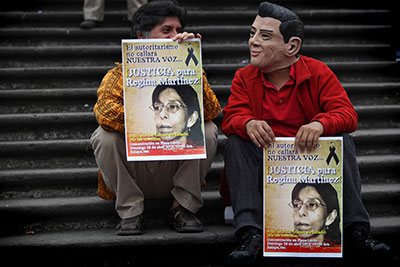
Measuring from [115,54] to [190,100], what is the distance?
194 centimetres

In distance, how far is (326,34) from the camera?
14.8 feet

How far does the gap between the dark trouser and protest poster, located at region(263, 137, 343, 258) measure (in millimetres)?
62

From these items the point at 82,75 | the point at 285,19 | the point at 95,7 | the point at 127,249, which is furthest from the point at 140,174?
the point at 95,7

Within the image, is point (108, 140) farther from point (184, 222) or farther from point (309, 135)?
point (309, 135)

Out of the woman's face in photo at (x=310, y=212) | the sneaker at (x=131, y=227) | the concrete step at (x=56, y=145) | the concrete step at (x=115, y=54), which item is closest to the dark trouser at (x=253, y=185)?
the woman's face in photo at (x=310, y=212)

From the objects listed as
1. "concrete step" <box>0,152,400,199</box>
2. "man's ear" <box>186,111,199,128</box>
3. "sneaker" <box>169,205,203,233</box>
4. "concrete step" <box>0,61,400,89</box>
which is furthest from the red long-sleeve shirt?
"concrete step" <box>0,61,400,89</box>

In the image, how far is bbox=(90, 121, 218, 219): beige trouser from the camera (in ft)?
7.94

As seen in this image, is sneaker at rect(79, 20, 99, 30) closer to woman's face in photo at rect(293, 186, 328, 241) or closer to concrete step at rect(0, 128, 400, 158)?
concrete step at rect(0, 128, 400, 158)

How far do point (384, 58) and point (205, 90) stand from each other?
2541 millimetres

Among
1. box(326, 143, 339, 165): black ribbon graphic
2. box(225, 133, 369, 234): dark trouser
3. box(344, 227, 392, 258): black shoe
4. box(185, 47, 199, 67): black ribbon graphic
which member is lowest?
box(344, 227, 392, 258): black shoe

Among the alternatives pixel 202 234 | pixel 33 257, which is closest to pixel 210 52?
pixel 202 234

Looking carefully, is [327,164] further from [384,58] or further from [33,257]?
[384,58]

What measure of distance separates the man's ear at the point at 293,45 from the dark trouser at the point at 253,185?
491mm

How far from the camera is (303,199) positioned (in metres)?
2.26
